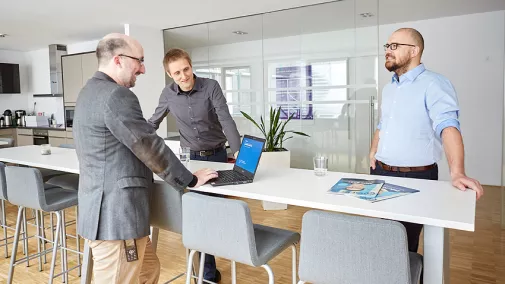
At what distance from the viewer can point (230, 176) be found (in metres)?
2.05

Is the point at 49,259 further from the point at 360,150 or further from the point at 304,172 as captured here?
the point at 360,150

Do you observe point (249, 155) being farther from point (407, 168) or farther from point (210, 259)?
point (210, 259)

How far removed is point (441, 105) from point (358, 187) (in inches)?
25.6

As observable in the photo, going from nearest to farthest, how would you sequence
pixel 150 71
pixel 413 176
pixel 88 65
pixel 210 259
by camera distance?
pixel 413 176
pixel 210 259
pixel 150 71
pixel 88 65

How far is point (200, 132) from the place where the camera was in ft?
9.49

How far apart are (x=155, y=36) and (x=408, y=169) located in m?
5.40

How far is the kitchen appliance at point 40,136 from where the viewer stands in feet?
25.6

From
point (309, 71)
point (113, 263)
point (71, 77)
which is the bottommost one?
point (113, 263)

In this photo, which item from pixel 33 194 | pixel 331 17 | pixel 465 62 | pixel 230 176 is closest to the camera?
pixel 230 176

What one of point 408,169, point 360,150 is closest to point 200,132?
point 408,169

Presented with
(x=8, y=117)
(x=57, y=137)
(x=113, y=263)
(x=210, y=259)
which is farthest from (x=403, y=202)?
(x=8, y=117)

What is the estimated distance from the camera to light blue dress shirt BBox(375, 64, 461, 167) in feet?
6.69

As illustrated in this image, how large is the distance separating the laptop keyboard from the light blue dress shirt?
82cm

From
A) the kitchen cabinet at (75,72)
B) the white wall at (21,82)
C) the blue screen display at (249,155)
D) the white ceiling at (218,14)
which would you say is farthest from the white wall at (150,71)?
the blue screen display at (249,155)
